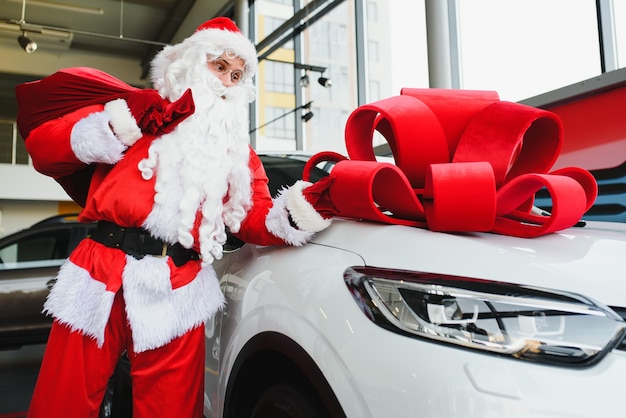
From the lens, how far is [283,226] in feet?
4.53

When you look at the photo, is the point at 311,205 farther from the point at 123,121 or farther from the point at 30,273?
the point at 30,273

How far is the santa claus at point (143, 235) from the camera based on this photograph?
4.60 ft

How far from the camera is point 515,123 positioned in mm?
1351

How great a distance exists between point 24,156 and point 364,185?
43.6ft

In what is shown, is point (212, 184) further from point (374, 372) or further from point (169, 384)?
point (374, 372)

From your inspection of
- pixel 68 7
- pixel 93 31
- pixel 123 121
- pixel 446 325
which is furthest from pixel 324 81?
pixel 93 31

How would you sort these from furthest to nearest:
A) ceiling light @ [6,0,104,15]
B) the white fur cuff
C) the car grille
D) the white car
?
ceiling light @ [6,0,104,15] < the car grille < the white fur cuff < the white car

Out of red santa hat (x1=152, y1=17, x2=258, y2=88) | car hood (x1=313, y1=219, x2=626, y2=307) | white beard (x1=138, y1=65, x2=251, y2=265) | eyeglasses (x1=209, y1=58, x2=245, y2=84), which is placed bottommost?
car hood (x1=313, y1=219, x2=626, y2=307)

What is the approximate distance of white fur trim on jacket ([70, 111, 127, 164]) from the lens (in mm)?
1372

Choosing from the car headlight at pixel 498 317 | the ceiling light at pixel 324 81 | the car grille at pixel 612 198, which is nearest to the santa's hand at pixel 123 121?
the car headlight at pixel 498 317

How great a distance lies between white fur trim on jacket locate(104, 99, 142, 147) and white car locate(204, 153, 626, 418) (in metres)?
0.57

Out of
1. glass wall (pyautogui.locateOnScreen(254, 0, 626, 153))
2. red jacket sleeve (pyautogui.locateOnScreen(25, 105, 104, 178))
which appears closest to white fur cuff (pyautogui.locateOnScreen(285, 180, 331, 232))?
red jacket sleeve (pyautogui.locateOnScreen(25, 105, 104, 178))

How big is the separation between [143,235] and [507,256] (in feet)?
3.21

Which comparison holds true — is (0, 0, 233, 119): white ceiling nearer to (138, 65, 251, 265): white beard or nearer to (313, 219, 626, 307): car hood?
(138, 65, 251, 265): white beard
